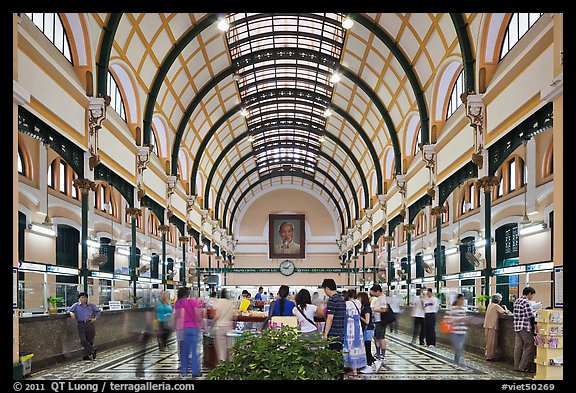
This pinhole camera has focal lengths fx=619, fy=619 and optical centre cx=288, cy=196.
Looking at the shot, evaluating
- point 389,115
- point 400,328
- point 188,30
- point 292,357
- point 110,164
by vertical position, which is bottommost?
point 400,328

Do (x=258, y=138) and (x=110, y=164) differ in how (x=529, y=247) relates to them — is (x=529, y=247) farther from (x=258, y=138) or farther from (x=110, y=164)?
(x=258, y=138)

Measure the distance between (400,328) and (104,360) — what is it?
14.3m

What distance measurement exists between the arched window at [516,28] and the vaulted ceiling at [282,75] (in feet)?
4.25

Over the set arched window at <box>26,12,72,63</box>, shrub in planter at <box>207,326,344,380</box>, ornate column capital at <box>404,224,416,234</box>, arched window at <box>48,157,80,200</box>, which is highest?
arched window at <box>26,12,72,63</box>

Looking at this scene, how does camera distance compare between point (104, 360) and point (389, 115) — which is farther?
point (389, 115)

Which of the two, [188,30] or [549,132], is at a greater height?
[188,30]

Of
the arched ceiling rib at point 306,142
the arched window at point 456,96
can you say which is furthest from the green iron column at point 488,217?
the arched ceiling rib at point 306,142

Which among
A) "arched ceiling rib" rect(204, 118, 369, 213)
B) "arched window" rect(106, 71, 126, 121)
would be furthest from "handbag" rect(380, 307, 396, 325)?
"arched ceiling rib" rect(204, 118, 369, 213)

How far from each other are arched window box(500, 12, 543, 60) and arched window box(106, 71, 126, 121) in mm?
11814

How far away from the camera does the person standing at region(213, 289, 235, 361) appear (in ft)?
37.2

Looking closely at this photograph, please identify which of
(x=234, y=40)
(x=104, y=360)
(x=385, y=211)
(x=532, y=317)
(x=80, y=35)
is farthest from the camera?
(x=385, y=211)

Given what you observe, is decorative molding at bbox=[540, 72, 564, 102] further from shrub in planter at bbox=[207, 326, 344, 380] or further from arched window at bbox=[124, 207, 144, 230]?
arched window at bbox=[124, 207, 144, 230]

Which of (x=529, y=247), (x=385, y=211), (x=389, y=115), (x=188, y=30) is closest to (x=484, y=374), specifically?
(x=529, y=247)

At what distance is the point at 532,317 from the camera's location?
11.7 metres
